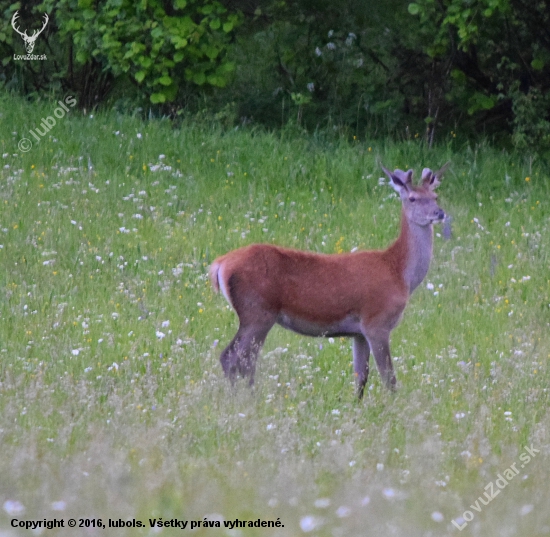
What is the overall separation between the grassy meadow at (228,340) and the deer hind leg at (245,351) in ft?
0.26

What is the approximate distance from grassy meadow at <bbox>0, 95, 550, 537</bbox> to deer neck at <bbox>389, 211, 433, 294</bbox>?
575 mm

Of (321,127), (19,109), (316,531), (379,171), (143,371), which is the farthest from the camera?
(321,127)

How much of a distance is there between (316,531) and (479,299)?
16.1ft

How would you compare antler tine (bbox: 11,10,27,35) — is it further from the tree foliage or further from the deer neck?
the deer neck

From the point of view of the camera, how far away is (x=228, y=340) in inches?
291

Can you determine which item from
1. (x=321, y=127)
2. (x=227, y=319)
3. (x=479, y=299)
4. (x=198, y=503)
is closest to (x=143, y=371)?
(x=227, y=319)

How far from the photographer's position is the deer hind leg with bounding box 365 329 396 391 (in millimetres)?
6480

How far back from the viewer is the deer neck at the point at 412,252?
22.7 ft

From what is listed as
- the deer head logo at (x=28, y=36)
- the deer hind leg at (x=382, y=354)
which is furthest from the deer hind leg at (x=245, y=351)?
the deer head logo at (x=28, y=36)

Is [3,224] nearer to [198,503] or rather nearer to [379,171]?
[379,171]

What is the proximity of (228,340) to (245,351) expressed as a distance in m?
0.92

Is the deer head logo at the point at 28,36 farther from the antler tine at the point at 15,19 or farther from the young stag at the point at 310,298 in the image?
the young stag at the point at 310,298

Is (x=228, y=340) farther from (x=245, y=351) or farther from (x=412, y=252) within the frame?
(x=412, y=252)

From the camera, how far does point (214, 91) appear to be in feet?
48.4
